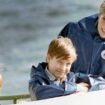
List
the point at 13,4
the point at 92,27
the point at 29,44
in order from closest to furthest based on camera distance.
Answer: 1. the point at 92,27
2. the point at 13,4
3. the point at 29,44

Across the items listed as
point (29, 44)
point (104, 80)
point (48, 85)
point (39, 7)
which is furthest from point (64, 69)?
point (29, 44)

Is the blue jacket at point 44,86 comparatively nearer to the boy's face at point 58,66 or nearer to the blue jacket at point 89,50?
the boy's face at point 58,66

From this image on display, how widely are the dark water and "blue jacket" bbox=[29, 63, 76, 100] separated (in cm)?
278

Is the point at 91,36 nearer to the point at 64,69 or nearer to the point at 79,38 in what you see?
the point at 79,38

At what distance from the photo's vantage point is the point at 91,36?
6.57 ft

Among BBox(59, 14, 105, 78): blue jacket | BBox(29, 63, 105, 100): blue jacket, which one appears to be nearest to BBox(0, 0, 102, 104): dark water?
BBox(59, 14, 105, 78): blue jacket

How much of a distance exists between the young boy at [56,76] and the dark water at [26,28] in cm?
280

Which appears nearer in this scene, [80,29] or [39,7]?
[80,29]

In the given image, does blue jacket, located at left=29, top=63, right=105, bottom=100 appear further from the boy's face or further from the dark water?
the dark water

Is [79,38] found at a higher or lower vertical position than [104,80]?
higher

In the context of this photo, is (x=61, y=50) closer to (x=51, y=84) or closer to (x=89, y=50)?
(x=51, y=84)

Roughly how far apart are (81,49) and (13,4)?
2.99 metres

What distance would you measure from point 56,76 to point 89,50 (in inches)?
9.8

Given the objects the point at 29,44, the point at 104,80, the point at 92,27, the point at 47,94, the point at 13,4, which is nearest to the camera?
the point at 47,94
